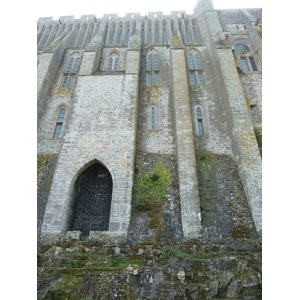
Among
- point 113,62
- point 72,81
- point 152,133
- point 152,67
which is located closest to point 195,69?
point 152,67

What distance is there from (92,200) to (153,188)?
3.19 m

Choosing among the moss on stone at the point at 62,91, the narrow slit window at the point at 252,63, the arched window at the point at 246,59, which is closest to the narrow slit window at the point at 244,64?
the arched window at the point at 246,59

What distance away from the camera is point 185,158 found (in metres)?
11.4

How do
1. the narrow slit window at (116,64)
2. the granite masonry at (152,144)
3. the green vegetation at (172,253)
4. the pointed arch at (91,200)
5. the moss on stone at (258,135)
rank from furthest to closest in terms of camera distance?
the narrow slit window at (116,64) < the moss on stone at (258,135) < the pointed arch at (91,200) < the granite masonry at (152,144) < the green vegetation at (172,253)

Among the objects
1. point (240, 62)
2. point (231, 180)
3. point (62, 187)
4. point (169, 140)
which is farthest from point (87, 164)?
point (240, 62)

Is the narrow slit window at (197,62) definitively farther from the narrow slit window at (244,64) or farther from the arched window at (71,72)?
the arched window at (71,72)

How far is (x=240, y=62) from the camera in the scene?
16484 millimetres

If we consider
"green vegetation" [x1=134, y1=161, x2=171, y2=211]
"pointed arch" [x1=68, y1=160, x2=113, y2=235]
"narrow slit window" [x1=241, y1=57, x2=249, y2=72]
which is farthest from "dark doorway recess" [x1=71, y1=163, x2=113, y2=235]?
"narrow slit window" [x1=241, y1=57, x2=249, y2=72]

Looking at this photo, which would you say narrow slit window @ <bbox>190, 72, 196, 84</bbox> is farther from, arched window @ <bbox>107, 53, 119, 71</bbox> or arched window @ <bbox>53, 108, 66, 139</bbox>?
arched window @ <bbox>53, 108, 66, 139</bbox>

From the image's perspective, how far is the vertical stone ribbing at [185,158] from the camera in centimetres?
991

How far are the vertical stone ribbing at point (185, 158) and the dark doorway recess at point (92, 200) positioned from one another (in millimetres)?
3874

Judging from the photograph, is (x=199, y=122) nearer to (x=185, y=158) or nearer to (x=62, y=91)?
(x=185, y=158)

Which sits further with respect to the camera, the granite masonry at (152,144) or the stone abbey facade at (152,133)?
the stone abbey facade at (152,133)

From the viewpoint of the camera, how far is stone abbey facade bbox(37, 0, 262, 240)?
34.3 feet
